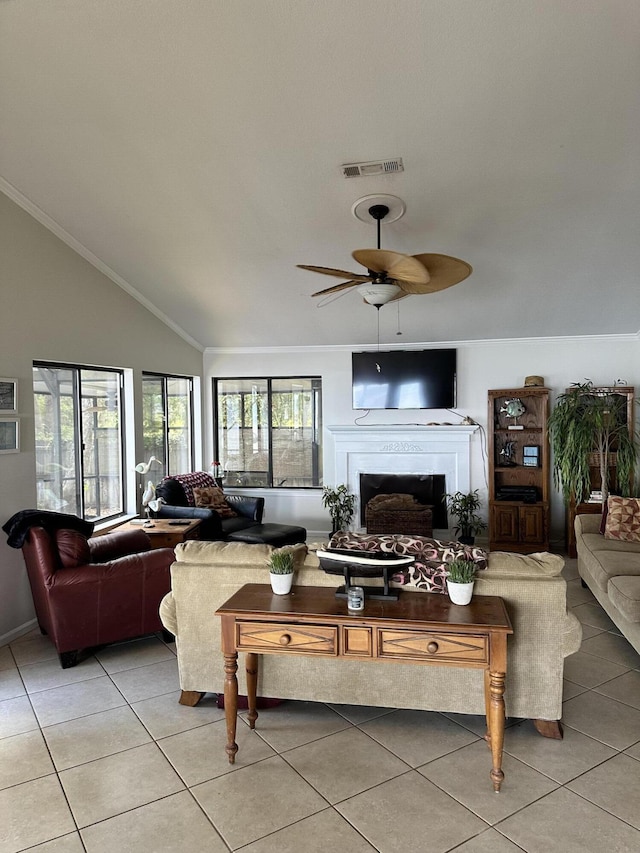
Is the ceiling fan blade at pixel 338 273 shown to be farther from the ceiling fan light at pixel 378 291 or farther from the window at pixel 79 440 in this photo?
the window at pixel 79 440

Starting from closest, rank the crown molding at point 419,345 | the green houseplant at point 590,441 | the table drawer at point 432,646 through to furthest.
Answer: the table drawer at point 432,646 < the green houseplant at point 590,441 < the crown molding at point 419,345

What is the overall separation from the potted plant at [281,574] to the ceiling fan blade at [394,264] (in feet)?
5.24

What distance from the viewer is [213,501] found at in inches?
241

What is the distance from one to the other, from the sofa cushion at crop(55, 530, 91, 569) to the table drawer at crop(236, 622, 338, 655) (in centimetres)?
158

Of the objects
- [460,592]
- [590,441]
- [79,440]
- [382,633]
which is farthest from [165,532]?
[590,441]

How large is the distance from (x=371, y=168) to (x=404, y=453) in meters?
3.86

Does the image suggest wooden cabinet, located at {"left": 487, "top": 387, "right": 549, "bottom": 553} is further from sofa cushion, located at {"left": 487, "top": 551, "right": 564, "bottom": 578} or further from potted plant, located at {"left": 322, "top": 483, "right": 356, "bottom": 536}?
sofa cushion, located at {"left": 487, "top": 551, "right": 564, "bottom": 578}

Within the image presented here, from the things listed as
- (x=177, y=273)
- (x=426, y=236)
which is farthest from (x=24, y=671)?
(x=426, y=236)

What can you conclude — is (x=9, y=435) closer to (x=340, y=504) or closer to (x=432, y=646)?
(x=432, y=646)

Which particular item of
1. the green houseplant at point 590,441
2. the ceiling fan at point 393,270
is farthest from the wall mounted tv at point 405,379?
the ceiling fan at point 393,270

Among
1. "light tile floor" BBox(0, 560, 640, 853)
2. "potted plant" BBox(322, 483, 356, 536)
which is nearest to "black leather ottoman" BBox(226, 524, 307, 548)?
"potted plant" BBox(322, 483, 356, 536)

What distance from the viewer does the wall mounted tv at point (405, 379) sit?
6.67 meters

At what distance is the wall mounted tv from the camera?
6668 mm

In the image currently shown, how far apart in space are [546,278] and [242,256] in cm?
270
